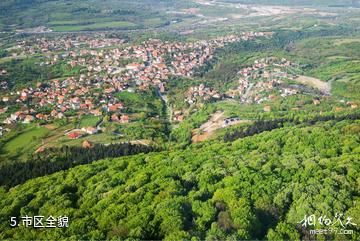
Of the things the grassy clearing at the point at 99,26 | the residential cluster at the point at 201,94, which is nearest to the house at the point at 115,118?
the residential cluster at the point at 201,94

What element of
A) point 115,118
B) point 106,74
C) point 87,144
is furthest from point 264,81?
point 87,144

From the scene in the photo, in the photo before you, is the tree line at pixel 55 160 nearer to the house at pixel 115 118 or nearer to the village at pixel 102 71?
the village at pixel 102 71

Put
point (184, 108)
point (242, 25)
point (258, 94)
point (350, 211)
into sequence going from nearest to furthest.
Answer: point (350, 211), point (184, 108), point (258, 94), point (242, 25)

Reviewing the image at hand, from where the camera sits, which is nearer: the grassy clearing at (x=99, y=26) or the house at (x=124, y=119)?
the house at (x=124, y=119)

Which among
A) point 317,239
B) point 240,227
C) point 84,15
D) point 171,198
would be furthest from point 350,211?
point 84,15

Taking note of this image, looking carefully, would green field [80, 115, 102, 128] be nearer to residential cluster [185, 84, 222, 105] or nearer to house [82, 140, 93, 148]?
house [82, 140, 93, 148]

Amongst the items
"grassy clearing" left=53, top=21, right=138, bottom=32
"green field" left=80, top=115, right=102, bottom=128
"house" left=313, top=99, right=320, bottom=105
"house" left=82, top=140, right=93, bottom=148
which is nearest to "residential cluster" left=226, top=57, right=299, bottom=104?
"house" left=313, top=99, right=320, bottom=105

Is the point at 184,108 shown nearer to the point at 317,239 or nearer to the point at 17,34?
the point at 317,239

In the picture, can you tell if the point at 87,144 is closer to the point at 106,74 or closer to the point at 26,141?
the point at 26,141
